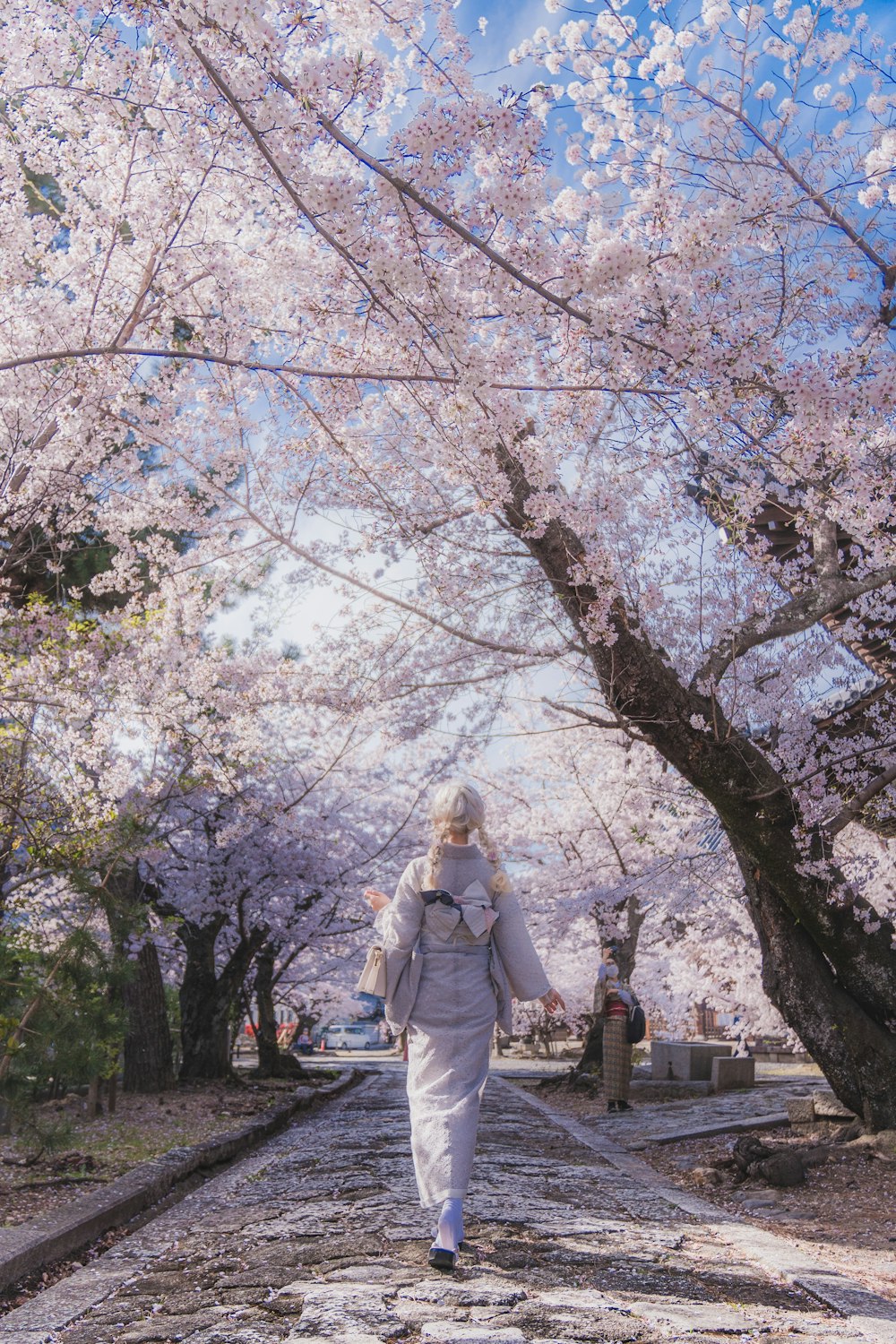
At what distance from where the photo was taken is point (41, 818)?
6918 millimetres

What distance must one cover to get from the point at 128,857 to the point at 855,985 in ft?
18.2

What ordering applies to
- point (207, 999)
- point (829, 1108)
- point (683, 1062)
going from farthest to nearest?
1. point (683, 1062)
2. point (207, 999)
3. point (829, 1108)

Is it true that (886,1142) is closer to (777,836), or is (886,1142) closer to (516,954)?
(777,836)

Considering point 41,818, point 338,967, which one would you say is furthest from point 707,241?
point 338,967

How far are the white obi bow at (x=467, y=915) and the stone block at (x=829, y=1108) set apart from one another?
489cm

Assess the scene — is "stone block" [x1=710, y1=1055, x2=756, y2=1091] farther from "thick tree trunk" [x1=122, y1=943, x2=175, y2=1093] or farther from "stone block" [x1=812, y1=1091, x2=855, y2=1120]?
"thick tree trunk" [x1=122, y1=943, x2=175, y2=1093]

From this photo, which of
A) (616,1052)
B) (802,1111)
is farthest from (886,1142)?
(616,1052)

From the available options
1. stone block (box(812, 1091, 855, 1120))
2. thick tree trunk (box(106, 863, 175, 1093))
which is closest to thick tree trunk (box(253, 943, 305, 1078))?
thick tree trunk (box(106, 863, 175, 1093))

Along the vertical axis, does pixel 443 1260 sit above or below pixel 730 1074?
above

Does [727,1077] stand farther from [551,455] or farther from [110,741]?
[551,455]

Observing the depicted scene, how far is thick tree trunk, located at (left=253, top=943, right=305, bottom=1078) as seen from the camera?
17.3 m

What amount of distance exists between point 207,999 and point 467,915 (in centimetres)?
1151

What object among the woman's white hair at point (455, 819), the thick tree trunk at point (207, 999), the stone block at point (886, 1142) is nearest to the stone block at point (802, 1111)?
the stone block at point (886, 1142)

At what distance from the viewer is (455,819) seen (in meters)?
4.52
